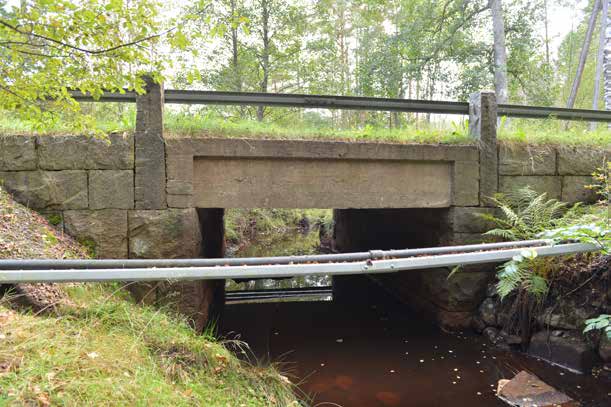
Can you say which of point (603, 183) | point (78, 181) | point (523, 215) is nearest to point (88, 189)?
point (78, 181)

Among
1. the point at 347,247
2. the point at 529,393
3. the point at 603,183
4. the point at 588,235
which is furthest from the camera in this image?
the point at 347,247

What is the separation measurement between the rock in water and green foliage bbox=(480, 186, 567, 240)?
161 centimetres

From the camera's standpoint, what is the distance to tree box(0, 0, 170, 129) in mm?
2621

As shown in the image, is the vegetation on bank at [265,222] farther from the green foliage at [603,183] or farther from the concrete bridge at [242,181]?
the green foliage at [603,183]

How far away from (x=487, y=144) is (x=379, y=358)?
3.15 meters

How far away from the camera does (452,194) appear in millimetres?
5465

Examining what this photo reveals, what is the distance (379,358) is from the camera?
4945mm

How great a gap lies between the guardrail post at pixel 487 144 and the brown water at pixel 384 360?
6.66ft

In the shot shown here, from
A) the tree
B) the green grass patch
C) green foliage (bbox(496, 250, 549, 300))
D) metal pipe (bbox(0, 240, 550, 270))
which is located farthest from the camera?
green foliage (bbox(496, 250, 549, 300))

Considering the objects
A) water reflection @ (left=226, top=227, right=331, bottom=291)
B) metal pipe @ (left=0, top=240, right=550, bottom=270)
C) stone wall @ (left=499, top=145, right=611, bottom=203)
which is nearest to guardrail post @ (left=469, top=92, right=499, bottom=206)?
stone wall @ (left=499, top=145, right=611, bottom=203)

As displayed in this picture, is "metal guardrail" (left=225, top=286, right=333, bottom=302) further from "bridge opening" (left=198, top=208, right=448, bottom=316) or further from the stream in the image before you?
the stream

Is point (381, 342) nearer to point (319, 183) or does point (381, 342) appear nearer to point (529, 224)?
point (319, 183)

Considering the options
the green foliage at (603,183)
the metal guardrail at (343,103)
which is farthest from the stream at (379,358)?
the metal guardrail at (343,103)

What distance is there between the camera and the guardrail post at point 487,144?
5402 mm
